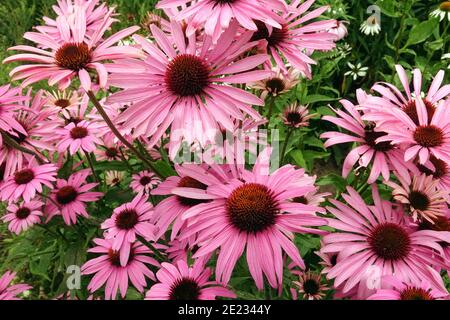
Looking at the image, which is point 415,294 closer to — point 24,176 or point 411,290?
point 411,290

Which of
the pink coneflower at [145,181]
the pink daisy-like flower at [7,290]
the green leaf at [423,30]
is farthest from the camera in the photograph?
the green leaf at [423,30]

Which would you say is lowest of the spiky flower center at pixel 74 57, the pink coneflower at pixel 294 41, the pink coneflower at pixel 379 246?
the pink coneflower at pixel 379 246

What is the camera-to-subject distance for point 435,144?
853 millimetres

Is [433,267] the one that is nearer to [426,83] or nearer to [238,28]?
[238,28]

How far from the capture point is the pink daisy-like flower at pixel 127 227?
1.10 m

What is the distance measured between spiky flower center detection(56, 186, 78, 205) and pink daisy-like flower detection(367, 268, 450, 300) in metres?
0.94

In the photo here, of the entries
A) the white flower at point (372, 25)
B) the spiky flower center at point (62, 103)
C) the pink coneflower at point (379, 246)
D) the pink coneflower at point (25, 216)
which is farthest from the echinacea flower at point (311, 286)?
the white flower at point (372, 25)

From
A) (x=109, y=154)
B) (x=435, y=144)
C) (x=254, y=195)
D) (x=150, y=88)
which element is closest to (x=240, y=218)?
(x=254, y=195)

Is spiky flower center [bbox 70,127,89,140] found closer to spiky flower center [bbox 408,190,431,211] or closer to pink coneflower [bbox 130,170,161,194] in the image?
pink coneflower [bbox 130,170,161,194]

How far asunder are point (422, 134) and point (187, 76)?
0.54m

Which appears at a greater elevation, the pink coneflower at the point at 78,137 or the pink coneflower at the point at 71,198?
the pink coneflower at the point at 78,137

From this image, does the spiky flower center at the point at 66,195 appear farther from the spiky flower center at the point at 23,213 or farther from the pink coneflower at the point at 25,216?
the spiky flower center at the point at 23,213

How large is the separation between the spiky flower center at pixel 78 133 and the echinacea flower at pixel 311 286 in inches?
33.6

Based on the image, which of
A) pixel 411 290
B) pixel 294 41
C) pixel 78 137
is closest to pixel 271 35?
pixel 294 41
